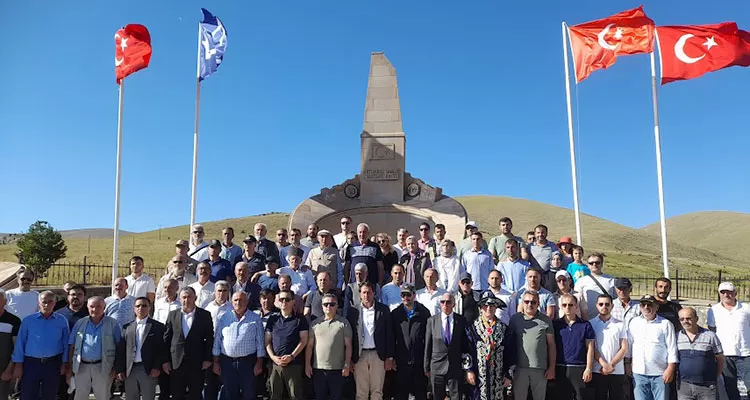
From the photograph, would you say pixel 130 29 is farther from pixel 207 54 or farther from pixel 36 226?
pixel 36 226

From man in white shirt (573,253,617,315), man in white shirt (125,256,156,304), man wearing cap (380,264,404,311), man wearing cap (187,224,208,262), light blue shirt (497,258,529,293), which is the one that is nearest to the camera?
man wearing cap (380,264,404,311)

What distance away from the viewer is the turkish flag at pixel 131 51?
42.2ft

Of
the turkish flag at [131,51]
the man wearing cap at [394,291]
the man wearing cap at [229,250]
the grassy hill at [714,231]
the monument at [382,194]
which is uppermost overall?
the grassy hill at [714,231]

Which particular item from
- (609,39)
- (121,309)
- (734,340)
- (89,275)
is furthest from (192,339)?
(89,275)

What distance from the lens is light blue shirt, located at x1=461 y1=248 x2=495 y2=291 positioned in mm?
8141

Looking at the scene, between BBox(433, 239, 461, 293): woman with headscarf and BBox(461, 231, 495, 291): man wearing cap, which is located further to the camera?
BBox(461, 231, 495, 291): man wearing cap

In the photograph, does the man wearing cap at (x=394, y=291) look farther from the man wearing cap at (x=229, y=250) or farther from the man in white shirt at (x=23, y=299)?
the man in white shirt at (x=23, y=299)

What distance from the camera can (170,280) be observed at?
681cm

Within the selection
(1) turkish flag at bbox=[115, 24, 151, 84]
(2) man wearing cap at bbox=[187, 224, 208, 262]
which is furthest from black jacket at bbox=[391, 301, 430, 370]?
(1) turkish flag at bbox=[115, 24, 151, 84]

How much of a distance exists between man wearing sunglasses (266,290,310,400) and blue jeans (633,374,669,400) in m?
3.77

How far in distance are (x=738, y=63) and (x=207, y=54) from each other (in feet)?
38.0

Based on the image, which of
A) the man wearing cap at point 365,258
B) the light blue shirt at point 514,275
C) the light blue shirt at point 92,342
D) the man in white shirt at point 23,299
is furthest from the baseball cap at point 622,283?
the man in white shirt at point 23,299

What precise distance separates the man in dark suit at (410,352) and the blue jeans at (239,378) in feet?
5.47

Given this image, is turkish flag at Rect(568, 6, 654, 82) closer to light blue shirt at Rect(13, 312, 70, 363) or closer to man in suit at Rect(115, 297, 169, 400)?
man in suit at Rect(115, 297, 169, 400)
